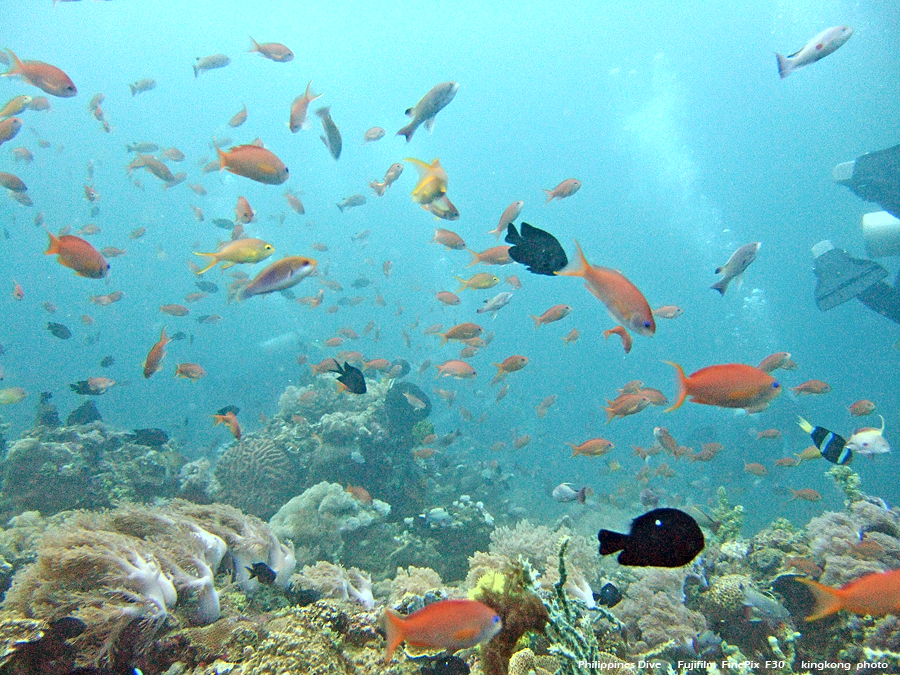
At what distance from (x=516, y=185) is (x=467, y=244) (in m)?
57.8

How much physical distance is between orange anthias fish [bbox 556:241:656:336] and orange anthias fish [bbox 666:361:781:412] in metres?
0.31

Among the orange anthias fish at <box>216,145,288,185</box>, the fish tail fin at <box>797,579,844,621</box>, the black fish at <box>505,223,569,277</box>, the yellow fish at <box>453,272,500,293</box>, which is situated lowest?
the fish tail fin at <box>797,579,844,621</box>

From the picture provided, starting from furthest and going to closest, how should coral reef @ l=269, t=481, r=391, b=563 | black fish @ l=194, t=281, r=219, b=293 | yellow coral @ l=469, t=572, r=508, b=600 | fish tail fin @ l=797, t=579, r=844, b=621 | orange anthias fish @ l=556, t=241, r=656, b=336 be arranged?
black fish @ l=194, t=281, r=219, b=293 < coral reef @ l=269, t=481, r=391, b=563 < yellow coral @ l=469, t=572, r=508, b=600 < orange anthias fish @ l=556, t=241, r=656, b=336 < fish tail fin @ l=797, t=579, r=844, b=621

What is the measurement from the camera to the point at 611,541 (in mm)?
1595

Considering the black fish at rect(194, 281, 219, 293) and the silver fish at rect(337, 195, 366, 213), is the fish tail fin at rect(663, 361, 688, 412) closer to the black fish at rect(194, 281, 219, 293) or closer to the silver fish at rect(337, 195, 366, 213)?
the silver fish at rect(337, 195, 366, 213)

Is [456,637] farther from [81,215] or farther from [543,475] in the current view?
[81,215]

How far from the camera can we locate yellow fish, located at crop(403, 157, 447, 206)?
445 cm

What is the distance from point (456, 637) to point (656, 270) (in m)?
109

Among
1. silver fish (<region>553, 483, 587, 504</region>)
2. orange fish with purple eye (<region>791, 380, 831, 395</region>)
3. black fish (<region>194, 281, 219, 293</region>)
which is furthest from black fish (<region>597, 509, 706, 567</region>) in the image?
black fish (<region>194, 281, 219, 293</region>)

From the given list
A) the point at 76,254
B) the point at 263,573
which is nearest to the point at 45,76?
the point at 76,254

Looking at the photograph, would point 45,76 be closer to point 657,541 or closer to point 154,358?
point 154,358

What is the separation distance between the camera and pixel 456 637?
6.60 ft

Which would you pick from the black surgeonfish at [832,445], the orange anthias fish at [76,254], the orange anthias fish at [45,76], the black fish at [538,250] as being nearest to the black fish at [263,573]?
the orange anthias fish at [76,254]

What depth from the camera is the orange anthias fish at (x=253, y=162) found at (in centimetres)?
385
